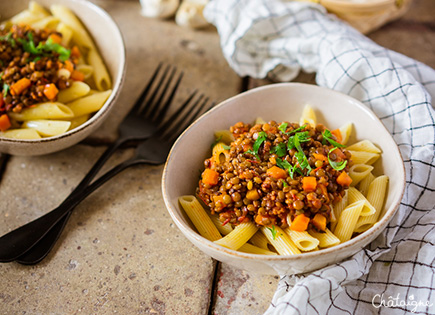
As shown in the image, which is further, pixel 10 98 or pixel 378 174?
pixel 10 98

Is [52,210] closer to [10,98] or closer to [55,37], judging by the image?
[10,98]

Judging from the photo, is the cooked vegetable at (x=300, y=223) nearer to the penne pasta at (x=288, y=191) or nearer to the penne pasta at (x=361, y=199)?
the penne pasta at (x=288, y=191)

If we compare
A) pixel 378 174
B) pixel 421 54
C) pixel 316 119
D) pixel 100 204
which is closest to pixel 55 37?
pixel 100 204

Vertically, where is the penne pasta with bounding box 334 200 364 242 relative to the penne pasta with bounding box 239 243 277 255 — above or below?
above

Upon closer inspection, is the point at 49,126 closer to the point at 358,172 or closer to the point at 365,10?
the point at 358,172

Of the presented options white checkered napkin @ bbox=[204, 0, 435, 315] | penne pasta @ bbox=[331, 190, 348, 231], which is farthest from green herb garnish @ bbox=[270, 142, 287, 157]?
white checkered napkin @ bbox=[204, 0, 435, 315]

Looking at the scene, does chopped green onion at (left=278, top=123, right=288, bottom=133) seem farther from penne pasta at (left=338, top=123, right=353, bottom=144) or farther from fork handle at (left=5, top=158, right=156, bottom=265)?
fork handle at (left=5, top=158, right=156, bottom=265)

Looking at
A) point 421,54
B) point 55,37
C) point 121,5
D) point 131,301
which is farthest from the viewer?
point 121,5
